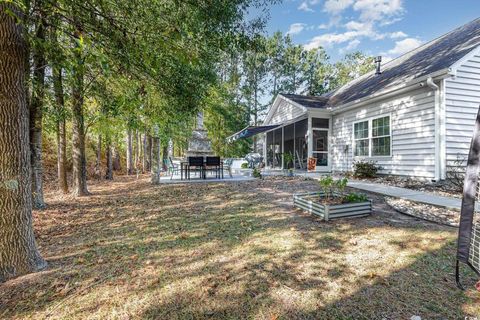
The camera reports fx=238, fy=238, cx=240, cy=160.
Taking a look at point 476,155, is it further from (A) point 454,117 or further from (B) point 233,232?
(A) point 454,117

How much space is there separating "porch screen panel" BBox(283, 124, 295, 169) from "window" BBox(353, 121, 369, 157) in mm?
4397

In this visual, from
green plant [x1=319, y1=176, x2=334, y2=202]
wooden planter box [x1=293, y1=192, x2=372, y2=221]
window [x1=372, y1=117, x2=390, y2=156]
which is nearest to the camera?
wooden planter box [x1=293, y1=192, x2=372, y2=221]

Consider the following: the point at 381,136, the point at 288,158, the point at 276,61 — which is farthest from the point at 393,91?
the point at 276,61

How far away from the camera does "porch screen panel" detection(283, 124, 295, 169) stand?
585 inches

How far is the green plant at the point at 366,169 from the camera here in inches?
372

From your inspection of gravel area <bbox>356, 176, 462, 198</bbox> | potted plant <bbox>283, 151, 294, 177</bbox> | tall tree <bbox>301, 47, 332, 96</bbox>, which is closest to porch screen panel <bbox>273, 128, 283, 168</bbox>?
potted plant <bbox>283, 151, 294, 177</bbox>

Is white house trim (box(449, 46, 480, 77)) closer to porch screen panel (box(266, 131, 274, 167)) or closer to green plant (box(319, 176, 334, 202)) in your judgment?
green plant (box(319, 176, 334, 202))

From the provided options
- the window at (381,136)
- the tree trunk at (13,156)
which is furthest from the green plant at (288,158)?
the tree trunk at (13,156)

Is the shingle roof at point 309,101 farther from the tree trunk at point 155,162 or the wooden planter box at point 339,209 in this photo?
the wooden planter box at point 339,209

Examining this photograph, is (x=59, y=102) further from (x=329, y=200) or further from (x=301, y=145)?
(x=301, y=145)

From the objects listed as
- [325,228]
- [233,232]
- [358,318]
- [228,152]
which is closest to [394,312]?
[358,318]

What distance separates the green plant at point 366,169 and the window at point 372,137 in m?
0.47

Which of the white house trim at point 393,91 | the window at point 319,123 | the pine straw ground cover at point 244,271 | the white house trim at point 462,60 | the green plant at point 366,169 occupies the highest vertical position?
the white house trim at point 462,60

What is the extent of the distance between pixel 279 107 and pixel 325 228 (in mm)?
13490
